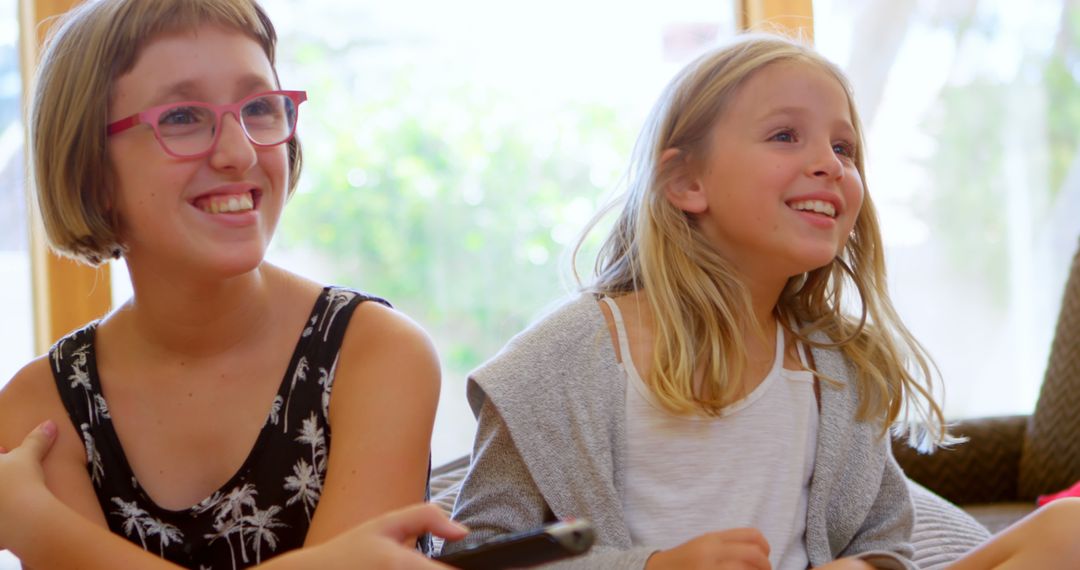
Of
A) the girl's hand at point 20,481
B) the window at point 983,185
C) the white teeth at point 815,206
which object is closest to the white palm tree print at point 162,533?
the girl's hand at point 20,481

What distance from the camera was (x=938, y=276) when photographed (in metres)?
2.73

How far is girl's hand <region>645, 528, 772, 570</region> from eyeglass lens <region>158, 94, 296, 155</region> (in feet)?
2.09

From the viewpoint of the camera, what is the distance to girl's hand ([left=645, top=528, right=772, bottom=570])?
122 centimetres

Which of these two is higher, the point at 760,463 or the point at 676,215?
the point at 676,215

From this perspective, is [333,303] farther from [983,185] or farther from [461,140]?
[983,185]

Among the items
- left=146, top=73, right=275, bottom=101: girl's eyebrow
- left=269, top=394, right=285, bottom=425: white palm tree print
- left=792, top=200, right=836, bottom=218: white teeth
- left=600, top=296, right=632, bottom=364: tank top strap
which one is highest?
left=146, top=73, right=275, bottom=101: girl's eyebrow

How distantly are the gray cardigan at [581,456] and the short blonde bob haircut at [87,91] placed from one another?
1.60ft

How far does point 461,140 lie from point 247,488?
133 centimetres

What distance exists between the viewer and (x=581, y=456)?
1.39 meters

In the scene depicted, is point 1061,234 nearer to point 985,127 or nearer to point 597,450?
point 985,127

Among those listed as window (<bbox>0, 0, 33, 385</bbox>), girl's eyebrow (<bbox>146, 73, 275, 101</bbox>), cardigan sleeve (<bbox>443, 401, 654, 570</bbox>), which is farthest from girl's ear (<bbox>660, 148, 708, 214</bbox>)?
window (<bbox>0, 0, 33, 385</bbox>)

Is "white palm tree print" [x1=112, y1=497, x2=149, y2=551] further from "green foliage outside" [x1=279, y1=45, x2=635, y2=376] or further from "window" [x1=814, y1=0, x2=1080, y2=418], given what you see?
"window" [x1=814, y1=0, x2=1080, y2=418]

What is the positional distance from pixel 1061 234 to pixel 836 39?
0.78 metres

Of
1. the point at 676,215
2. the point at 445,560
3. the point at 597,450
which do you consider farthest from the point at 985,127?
the point at 445,560
